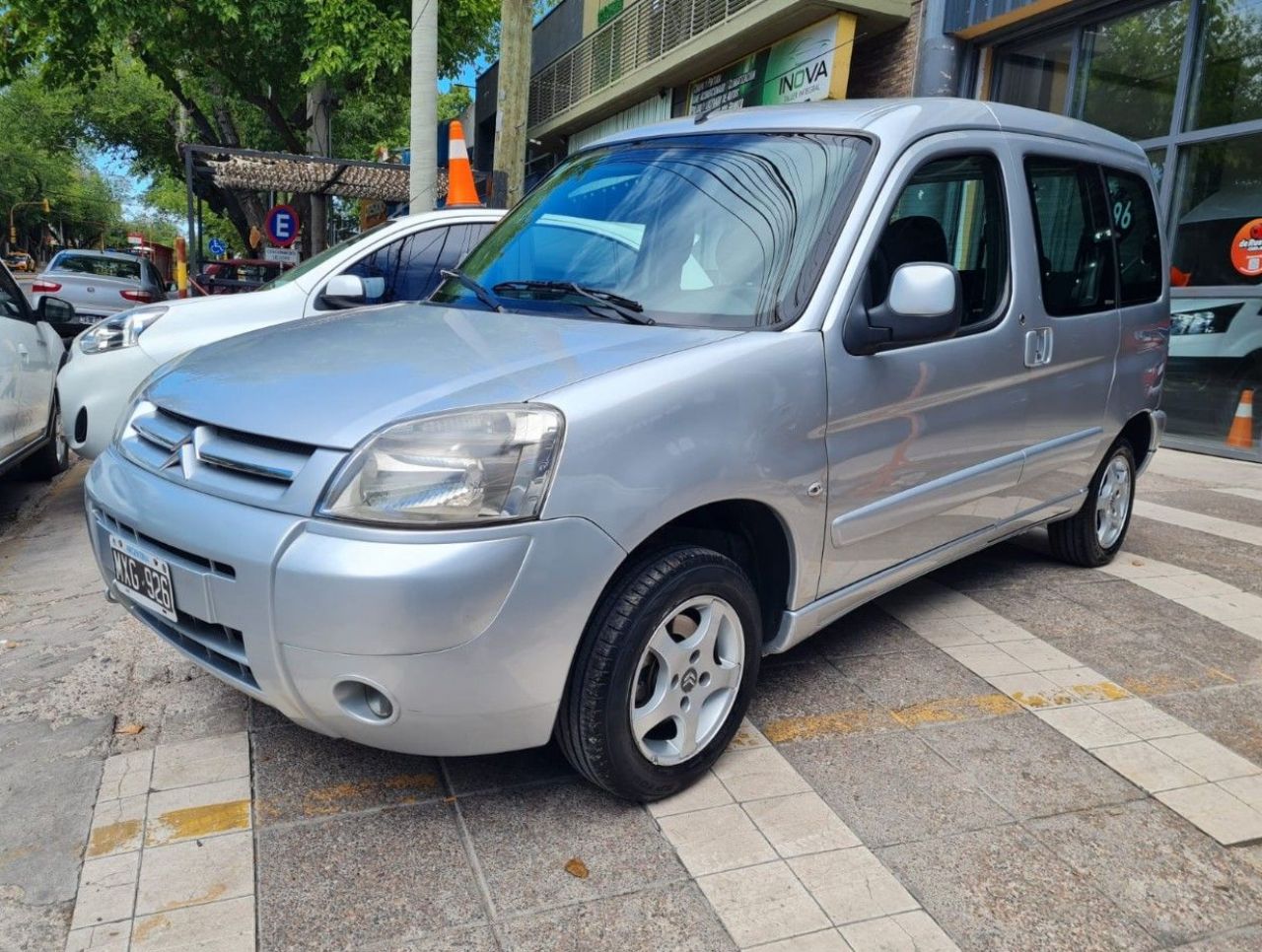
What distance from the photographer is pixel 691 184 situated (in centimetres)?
302

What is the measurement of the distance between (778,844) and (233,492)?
1.52 meters

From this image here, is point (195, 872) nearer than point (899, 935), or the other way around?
point (899, 935)

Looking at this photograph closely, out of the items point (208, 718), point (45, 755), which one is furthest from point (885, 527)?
point (45, 755)

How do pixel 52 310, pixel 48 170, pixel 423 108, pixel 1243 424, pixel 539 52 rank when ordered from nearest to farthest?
pixel 52 310
pixel 1243 424
pixel 423 108
pixel 539 52
pixel 48 170

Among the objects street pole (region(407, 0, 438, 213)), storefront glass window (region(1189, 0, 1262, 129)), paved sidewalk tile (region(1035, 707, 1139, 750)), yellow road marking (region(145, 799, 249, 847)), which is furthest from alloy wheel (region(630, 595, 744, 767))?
storefront glass window (region(1189, 0, 1262, 129))

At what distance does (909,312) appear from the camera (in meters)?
2.62

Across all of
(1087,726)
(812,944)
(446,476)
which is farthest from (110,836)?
(1087,726)

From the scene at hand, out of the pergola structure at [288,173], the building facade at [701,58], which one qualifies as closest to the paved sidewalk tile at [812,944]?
the building facade at [701,58]

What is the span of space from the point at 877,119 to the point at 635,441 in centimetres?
149

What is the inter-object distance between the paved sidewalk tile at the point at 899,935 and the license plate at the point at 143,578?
1.70 metres

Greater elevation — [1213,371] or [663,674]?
[1213,371]

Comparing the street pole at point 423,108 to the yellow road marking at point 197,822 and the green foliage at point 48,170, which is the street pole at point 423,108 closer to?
the yellow road marking at point 197,822

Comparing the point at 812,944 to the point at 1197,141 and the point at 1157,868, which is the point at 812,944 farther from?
the point at 1197,141

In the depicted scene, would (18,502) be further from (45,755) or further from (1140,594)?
(1140,594)
